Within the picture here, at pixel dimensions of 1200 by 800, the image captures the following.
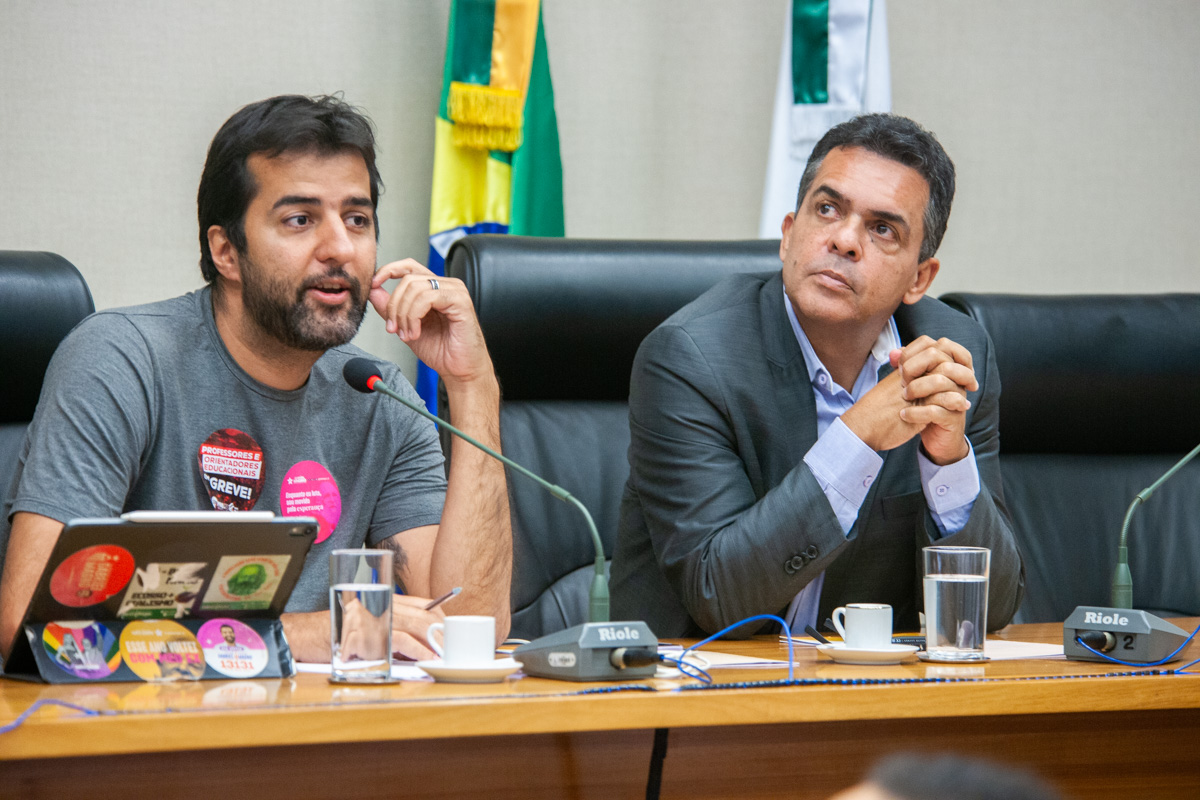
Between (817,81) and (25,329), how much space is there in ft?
5.58

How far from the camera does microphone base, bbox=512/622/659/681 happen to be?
1.06 meters

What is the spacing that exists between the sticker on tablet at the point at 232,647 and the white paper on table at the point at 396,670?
67 mm

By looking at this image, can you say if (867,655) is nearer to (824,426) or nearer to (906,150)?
(824,426)

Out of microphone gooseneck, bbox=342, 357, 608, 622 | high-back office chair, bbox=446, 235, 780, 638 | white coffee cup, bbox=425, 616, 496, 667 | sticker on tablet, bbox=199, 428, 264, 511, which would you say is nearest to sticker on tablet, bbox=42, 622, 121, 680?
white coffee cup, bbox=425, 616, 496, 667

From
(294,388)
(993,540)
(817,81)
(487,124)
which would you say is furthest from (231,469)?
(817,81)

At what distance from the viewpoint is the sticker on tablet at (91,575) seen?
99cm

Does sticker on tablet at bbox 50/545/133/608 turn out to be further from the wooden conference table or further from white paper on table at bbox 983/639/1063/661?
white paper on table at bbox 983/639/1063/661

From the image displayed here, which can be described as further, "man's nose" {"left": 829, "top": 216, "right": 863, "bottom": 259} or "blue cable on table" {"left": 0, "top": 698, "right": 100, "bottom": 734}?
"man's nose" {"left": 829, "top": 216, "right": 863, "bottom": 259}

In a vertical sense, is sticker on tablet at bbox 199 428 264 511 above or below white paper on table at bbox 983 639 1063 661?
above

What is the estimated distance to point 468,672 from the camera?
3.44 feet

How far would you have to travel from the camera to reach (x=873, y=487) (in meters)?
1.74

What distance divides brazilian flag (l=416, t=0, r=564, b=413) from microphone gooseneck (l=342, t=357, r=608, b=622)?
3.59ft

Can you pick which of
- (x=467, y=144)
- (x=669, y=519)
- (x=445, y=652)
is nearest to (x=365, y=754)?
(x=445, y=652)

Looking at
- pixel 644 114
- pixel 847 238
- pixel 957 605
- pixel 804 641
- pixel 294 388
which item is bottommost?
pixel 804 641
